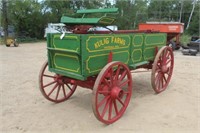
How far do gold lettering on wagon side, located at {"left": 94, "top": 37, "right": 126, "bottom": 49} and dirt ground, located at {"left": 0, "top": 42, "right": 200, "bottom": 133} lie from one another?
1.22 m

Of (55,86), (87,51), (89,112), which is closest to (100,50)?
(87,51)

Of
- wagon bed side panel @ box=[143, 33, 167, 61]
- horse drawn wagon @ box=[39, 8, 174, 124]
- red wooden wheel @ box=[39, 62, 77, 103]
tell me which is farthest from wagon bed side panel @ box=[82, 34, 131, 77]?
red wooden wheel @ box=[39, 62, 77, 103]

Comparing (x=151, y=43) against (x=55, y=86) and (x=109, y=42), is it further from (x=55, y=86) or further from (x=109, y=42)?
(x=55, y=86)

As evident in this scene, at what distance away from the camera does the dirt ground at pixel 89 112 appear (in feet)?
12.0

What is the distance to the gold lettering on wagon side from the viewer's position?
11.9 ft

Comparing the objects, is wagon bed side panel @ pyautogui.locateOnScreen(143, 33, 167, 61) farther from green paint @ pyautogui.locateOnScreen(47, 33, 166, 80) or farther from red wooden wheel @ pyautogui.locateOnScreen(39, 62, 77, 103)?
red wooden wheel @ pyautogui.locateOnScreen(39, 62, 77, 103)

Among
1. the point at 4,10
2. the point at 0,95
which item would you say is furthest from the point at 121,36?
the point at 4,10

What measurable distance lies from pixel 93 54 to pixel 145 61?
1.69 metres

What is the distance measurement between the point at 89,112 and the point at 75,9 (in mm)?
27188

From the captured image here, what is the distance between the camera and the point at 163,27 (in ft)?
50.6

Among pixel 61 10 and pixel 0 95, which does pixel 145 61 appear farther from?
pixel 61 10

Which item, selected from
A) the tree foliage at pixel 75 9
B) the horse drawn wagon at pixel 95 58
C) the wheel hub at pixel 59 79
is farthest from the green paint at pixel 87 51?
the tree foliage at pixel 75 9

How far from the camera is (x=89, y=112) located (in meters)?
4.23

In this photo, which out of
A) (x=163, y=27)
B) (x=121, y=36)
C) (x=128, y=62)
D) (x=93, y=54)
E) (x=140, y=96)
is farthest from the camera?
(x=163, y=27)
